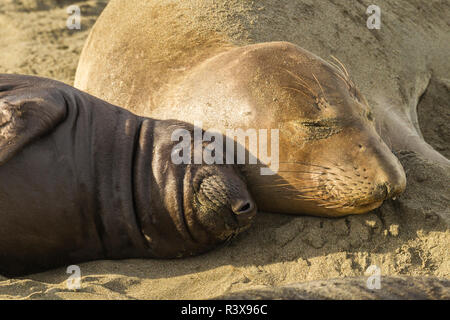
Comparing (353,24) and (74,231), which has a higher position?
(353,24)

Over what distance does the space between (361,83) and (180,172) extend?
2.01 meters

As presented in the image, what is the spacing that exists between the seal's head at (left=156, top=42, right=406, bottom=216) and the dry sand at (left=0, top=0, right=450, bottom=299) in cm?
13

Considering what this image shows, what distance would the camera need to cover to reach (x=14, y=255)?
3182 millimetres

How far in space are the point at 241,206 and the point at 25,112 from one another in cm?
117

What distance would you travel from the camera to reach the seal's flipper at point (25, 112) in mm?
3109

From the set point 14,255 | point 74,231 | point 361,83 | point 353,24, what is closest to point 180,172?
point 74,231

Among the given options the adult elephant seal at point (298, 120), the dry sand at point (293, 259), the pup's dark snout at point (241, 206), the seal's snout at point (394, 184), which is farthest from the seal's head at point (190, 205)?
the seal's snout at point (394, 184)

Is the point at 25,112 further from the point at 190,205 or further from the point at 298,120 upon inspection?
the point at 298,120

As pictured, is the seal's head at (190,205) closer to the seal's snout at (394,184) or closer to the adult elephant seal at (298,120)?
the adult elephant seal at (298,120)

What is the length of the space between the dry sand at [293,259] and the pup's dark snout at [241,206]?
25 cm

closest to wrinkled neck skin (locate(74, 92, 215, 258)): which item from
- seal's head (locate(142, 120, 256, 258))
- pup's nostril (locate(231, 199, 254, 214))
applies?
seal's head (locate(142, 120, 256, 258))

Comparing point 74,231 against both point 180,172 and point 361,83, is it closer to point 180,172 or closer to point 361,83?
point 180,172

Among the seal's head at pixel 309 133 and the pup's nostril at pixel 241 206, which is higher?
the seal's head at pixel 309 133

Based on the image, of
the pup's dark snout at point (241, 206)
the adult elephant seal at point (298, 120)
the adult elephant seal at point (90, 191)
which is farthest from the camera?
the adult elephant seal at point (298, 120)
